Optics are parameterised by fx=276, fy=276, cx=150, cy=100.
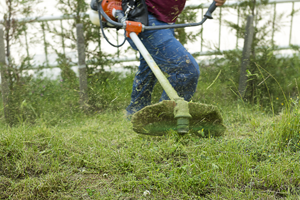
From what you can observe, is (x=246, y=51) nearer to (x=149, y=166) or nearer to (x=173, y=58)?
(x=173, y=58)

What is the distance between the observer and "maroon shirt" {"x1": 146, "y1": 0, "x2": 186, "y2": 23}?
284 centimetres

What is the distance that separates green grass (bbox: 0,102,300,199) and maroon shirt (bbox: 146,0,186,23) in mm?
1239

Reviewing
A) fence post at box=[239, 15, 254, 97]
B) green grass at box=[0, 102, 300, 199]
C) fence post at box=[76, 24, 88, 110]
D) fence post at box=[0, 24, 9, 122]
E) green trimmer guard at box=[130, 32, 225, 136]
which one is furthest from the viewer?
fence post at box=[76, 24, 88, 110]

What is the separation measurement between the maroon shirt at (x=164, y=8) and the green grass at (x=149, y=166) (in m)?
1.24

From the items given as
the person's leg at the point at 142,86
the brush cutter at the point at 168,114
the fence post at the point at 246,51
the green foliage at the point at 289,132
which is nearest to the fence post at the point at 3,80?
the person's leg at the point at 142,86

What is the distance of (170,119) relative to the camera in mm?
2484

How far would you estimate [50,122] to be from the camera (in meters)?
3.81

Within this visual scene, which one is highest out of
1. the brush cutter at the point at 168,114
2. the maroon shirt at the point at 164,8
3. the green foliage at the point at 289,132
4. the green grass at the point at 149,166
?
the maroon shirt at the point at 164,8

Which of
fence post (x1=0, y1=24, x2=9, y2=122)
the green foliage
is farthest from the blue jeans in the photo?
fence post (x1=0, y1=24, x2=9, y2=122)

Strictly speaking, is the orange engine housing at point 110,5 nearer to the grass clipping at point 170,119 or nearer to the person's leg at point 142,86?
the person's leg at point 142,86

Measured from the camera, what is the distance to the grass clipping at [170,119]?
2.31 metres

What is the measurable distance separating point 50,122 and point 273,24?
350cm

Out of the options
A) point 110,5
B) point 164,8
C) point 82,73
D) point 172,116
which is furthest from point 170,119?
point 82,73

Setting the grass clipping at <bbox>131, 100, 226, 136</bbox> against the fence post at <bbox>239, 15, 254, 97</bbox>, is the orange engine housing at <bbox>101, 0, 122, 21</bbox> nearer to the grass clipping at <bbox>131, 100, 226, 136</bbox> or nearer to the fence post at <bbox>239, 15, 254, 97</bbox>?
the grass clipping at <bbox>131, 100, 226, 136</bbox>
